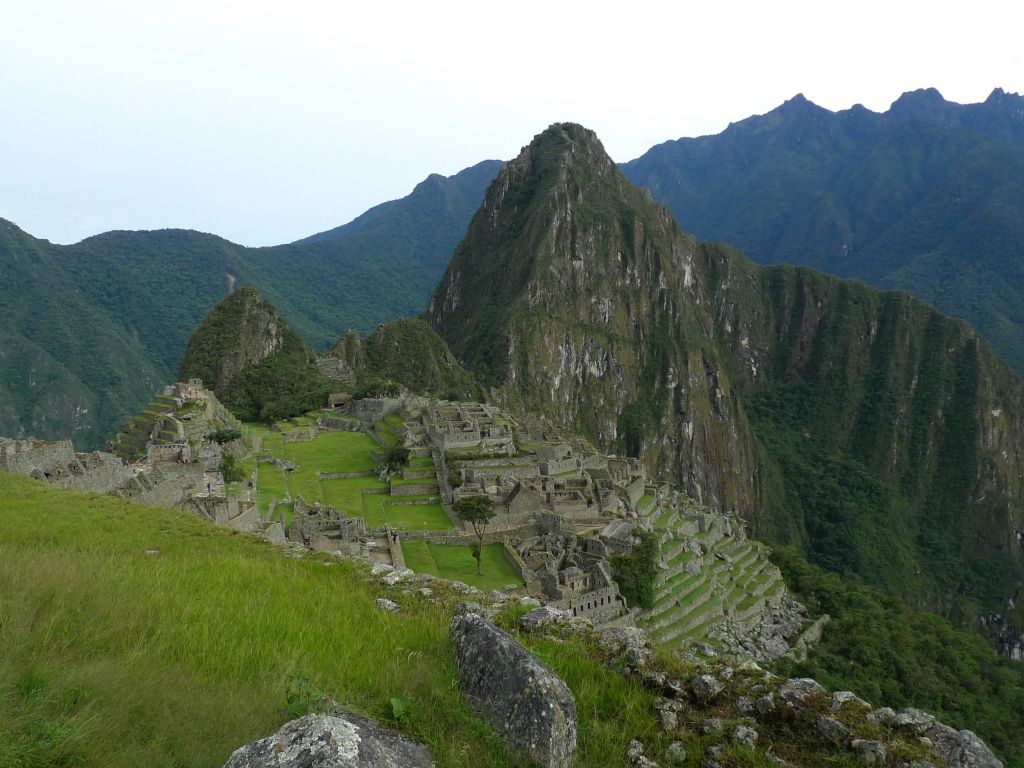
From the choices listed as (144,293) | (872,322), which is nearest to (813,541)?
(872,322)

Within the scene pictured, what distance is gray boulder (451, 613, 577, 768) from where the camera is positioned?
4.69 meters

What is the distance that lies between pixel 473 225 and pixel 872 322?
397 ft

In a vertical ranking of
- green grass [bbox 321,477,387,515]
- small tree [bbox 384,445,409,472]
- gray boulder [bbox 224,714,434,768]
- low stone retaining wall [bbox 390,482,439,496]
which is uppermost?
gray boulder [bbox 224,714,434,768]

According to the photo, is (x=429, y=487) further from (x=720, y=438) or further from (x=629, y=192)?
(x=629, y=192)

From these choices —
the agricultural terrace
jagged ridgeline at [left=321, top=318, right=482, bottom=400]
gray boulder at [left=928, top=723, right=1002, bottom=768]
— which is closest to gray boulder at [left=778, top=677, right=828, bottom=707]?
gray boulder at [left=928, top=723, right=1002, bottom=768]

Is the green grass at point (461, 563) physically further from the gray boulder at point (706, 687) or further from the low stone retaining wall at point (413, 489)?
the gray boulder at point (706, 687)

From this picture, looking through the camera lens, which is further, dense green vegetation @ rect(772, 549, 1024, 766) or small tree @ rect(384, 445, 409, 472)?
small tree @ rect(384, 445, 409, 472)

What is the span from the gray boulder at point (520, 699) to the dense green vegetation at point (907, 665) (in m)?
28.8

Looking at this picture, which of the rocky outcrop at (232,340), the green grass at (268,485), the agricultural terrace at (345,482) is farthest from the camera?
the rocky outcrop at (232,340)

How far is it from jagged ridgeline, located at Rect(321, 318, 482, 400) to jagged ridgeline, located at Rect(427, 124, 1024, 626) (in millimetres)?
13110

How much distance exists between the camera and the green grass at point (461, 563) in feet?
76.8

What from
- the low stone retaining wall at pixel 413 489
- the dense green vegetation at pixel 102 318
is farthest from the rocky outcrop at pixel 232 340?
the low stone retaining wall at pixel 413 489

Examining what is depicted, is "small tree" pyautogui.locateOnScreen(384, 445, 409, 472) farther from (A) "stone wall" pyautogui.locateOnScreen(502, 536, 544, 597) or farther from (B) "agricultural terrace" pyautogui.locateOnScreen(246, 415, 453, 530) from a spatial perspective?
(A) "stone wall" pyautogui.locateOnScreen(502, 536, 544, 597)

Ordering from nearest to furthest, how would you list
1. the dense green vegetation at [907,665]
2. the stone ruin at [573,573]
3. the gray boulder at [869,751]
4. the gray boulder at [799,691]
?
the gray boulder at [869,751]
the gray boulder at [799,691]
the stone ruin at [573,573]
the dense green vegetation at [907,665]
